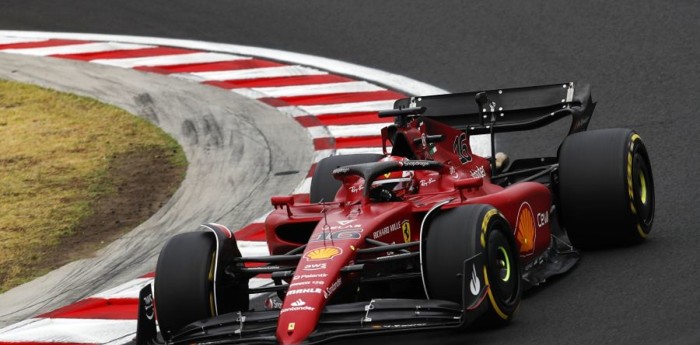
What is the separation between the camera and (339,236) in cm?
761

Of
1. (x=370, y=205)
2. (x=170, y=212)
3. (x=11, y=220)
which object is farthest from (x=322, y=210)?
(x=11, y=220)

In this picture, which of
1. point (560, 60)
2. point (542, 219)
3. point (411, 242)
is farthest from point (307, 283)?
point (560, 60)

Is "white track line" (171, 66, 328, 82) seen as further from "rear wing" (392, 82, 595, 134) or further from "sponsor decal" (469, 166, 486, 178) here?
"sponsor decal" (469, 166, 486, 178)

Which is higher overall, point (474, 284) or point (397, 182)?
point (397, 182)

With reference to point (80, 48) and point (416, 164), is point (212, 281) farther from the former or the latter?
point (80, 48)

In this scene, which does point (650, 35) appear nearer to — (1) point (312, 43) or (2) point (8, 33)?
(1) point (312, 43)

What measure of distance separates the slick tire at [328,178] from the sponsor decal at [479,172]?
2.40 feet

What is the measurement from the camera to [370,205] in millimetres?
8000

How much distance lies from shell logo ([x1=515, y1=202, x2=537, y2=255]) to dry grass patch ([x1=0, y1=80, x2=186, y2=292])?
3841 millimetres

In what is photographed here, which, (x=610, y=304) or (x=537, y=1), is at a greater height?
(x=537, y=1)

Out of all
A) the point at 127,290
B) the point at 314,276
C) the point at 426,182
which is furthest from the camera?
the point at 127,290

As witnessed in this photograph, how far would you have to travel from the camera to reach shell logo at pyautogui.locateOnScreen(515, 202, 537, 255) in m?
8.28

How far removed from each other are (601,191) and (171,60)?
7951 millimetres

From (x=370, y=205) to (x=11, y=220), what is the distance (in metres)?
4.51
